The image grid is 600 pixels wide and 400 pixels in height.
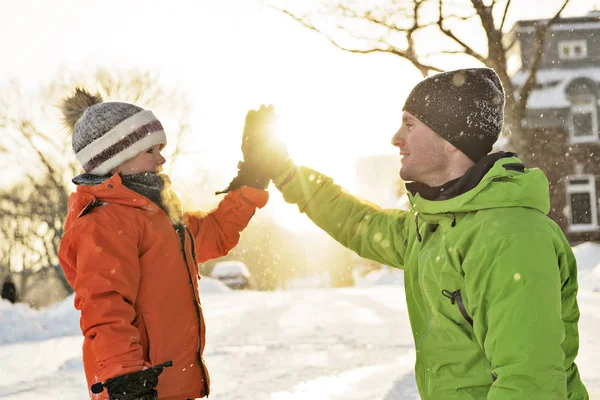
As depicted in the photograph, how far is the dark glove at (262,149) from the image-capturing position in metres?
3.14

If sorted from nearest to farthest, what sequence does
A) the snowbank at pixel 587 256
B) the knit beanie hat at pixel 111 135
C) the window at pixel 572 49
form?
the knit beanie hat at pixel 111 135
the snowbank at pixel 587 256
the window at pixel 572 49

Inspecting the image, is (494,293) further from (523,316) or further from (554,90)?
(554,90)

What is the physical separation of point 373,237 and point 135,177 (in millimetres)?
1133

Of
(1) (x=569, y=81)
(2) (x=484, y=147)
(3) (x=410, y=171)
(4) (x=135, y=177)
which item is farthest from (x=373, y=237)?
(1) (x=569, y=81)

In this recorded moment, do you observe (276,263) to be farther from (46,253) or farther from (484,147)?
(484,147)

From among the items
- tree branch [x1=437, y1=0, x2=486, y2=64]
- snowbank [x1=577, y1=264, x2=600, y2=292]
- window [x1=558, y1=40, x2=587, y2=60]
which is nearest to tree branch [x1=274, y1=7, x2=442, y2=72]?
tree branch [x1=437, y1=0, x2=486, y2=64]

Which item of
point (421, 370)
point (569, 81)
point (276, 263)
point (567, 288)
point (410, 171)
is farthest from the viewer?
point (276, 263)

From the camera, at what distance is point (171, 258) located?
275 centimetres

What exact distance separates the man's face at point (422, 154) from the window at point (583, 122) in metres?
25.1

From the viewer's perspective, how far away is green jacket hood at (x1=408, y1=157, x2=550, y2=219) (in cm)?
194

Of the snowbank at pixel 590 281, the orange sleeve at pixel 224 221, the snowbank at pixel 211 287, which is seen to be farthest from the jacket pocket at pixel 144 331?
the snowbank at pixel 211 287

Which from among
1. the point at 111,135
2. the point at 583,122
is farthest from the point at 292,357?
the point at 583,122

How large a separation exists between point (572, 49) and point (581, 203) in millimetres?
7068

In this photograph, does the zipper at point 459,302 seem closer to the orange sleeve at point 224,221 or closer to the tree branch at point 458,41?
the orange sleeve at point 224,221
